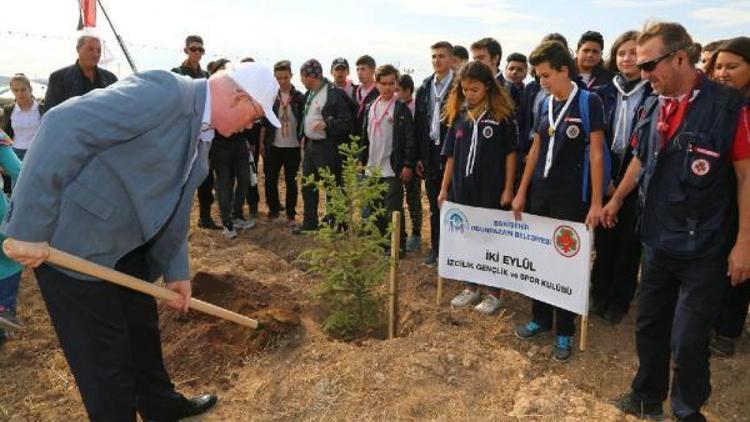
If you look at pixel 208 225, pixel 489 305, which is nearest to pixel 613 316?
pixel 489 305

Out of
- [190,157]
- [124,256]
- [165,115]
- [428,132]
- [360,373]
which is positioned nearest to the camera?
[165,115]

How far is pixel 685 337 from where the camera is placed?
3.01 meters

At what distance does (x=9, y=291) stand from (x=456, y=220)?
3.51 meters

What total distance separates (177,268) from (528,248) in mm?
2636

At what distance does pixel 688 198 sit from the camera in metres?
2.92

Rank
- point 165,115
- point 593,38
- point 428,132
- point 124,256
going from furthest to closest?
point 428,132
point 593,38
point 124,256
point 165,115

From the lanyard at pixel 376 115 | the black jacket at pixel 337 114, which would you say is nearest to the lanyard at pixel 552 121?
the lanyard at pixel 376 115

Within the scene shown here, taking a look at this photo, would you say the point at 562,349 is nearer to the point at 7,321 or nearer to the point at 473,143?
the point at 473,143

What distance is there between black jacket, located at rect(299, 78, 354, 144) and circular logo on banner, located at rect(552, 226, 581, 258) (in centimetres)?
342

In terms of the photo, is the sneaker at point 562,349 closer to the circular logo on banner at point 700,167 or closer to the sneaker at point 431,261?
the circular logo on banner at point 700,167

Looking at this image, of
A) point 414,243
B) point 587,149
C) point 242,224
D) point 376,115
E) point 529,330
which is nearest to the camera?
point 587,149

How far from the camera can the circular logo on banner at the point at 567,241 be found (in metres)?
4.07

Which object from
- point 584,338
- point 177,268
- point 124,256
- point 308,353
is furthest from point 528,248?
point 124,256

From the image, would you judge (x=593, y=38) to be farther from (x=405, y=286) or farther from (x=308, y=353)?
(x=308, y=353)
